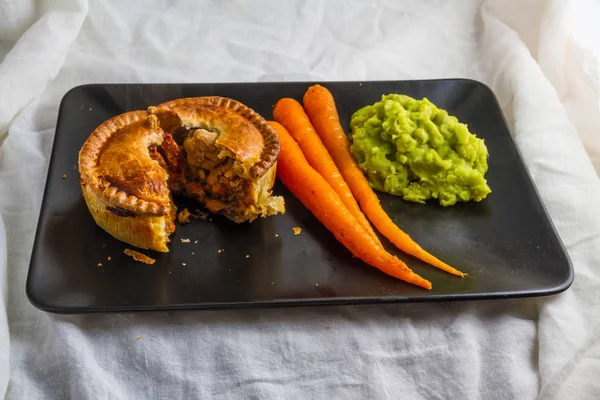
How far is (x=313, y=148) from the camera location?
3824mm

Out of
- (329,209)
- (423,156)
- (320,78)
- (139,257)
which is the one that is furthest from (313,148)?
(139,257)

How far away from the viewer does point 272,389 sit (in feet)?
9.28

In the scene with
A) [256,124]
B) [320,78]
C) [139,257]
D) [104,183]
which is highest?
[256,124]

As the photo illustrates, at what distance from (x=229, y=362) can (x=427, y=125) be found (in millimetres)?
1658

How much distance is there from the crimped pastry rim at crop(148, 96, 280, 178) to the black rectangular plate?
31 centimetres

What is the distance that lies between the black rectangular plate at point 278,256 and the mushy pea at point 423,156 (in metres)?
0.09

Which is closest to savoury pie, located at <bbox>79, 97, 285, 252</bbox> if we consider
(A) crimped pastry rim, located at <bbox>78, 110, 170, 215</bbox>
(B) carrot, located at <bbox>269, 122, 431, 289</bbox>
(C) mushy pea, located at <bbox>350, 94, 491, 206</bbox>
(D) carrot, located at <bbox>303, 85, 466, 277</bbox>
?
(A) crimped pastry rim, located at <bbox>78, 110, 170, 215</bbox>

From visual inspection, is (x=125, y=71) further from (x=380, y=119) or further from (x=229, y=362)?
(x=229, y=362)

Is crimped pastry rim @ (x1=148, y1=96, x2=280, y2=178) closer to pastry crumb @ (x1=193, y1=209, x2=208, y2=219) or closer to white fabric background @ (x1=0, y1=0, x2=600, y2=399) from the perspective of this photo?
Answer: pastry crumb @ (x1=193, y1=209, x2=208, y2=219)

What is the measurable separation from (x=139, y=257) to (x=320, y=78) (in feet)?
6.84

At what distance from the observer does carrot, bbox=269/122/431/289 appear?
317 cm

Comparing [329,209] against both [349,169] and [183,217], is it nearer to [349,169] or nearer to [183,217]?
[349,169]

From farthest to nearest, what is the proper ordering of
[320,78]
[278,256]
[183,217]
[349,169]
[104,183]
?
[320,78], [349,169], [183,217], [278,256], [104,183]

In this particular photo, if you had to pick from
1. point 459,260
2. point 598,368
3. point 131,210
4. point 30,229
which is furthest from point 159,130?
point 598,368
